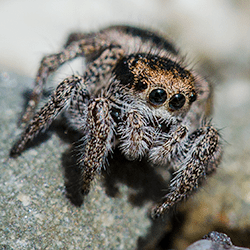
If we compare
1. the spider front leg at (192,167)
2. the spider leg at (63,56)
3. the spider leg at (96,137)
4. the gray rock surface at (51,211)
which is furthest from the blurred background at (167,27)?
the spider leg at (96,137)

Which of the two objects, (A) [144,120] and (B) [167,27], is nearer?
(A) [144,120]

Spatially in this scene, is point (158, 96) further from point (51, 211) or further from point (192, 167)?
point (51, 211)

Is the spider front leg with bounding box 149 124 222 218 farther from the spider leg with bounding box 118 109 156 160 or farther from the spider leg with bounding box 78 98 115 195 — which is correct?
the spider leg with bounding box 78 98 115 195

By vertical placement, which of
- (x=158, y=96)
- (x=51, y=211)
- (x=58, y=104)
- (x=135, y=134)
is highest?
(x=158, y=96)

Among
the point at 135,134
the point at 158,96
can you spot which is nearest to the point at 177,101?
the point at 158,96

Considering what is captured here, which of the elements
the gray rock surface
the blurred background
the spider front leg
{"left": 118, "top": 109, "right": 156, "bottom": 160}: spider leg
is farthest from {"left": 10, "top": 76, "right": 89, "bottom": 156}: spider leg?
the blurred background

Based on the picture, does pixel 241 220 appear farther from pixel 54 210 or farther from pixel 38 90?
pixel 38 90
